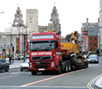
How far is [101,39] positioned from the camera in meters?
150

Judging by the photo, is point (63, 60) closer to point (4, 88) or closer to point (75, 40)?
point (75, 40)

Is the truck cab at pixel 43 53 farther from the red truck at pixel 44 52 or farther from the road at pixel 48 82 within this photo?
the road at pixel 48 82

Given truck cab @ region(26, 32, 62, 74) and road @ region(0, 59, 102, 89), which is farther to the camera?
truck cab @ region(26, 32, 62, 74)

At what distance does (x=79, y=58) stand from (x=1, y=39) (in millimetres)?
146887

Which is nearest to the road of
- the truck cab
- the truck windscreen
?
the truck cab

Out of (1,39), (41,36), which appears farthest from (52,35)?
(1,39)

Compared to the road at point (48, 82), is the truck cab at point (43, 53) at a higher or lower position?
higher

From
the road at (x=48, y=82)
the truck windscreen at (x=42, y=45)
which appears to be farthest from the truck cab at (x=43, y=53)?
the road at (x=48, y=82)

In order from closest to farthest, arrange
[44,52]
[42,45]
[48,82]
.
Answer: [48,82] → [44,52] → [42,45]

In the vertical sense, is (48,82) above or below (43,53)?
below

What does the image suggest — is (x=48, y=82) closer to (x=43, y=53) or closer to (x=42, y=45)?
(x=43, y=53)

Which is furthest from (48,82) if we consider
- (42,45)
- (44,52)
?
(42,45)

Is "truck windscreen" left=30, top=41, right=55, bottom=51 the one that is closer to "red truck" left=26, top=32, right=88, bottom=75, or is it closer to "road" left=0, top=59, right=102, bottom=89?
"red truck" left=26, top=32, right=88, bottom=75

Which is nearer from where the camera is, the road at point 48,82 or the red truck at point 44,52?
the road at point 48,82
